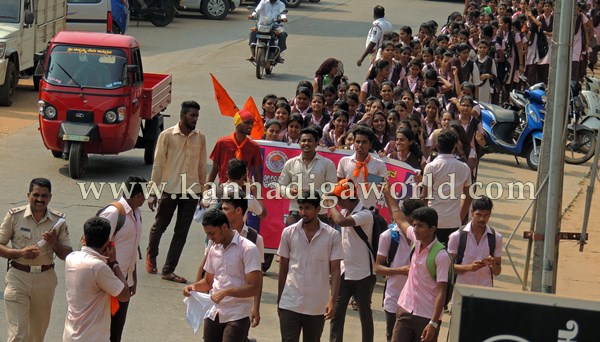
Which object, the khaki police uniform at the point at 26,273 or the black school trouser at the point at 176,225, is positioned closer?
the khaki police uniform at the point at 26,273

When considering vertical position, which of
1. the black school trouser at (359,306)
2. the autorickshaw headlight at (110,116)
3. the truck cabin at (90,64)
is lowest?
the black school trouser at (359,306)

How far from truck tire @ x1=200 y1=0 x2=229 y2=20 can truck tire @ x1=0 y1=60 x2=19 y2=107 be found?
1332 cm

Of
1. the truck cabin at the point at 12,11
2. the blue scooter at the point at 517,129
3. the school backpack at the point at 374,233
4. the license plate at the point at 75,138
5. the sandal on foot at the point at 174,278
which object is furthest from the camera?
the truck cabin at the point at 12,11

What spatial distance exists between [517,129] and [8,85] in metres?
9.13

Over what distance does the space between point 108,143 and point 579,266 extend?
646cm

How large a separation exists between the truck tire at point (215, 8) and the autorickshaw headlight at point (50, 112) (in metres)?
18.9

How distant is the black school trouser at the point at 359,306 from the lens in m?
10.1

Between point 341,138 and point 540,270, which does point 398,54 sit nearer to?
point 341,138

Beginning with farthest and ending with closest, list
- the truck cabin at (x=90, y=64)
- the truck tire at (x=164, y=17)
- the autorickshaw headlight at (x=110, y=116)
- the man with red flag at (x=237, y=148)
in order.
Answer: the truck tire at (x=164, y=17)
the truck cabin at (x=90, y=64)
the autorickshaw headlight at (x=110, y=116)
the man with red flag at (x=237, y=148)

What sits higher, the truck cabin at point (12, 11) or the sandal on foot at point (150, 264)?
the truck cabin at point (12, 11)

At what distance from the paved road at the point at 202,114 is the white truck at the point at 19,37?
536mm

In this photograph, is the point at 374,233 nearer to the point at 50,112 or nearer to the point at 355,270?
the point at 355,270

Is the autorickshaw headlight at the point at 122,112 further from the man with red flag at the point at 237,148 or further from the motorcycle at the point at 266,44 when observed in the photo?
the motorcycle at the point at 266,44

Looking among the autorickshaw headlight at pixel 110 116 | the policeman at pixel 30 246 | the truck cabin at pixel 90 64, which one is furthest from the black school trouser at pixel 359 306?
the truck cabin at pixel 90 64
